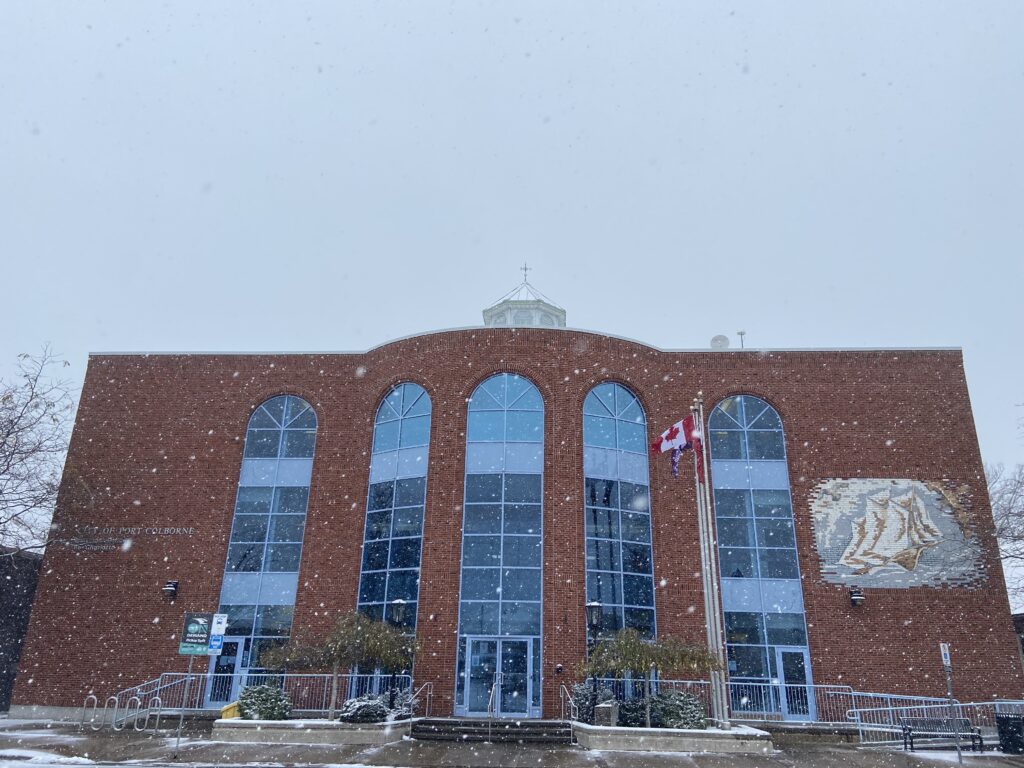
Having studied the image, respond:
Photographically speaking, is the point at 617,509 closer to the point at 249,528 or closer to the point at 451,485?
the point at 451,485

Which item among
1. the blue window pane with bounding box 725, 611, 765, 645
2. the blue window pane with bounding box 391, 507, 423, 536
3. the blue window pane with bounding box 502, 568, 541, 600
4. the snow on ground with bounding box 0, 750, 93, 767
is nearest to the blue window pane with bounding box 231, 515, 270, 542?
the blue window pane with bounding box 391, 507, 423, 536

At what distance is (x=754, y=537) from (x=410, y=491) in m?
10.4

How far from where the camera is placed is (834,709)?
21.2 meters

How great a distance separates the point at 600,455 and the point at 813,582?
7114mm

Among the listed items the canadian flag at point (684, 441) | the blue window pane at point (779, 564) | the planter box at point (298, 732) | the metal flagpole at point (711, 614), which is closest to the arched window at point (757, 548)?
the blue window pane at point (779, 564)

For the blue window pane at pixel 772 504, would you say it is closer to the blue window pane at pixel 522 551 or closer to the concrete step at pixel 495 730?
the blue window pane at pixel 522 551

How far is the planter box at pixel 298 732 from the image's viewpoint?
17344 mm

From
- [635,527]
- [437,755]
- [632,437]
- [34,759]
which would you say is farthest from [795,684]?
[34,759]

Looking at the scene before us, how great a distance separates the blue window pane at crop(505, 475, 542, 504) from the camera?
2264 cm

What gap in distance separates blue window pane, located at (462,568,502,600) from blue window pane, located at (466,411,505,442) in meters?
3.87

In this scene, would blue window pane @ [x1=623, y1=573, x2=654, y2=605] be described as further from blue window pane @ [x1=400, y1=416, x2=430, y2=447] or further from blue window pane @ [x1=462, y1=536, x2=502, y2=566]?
blue window pane @ [x1=400, y1=416, x2=430, y2=447]

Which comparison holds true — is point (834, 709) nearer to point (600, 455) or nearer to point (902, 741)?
point (902, 741)

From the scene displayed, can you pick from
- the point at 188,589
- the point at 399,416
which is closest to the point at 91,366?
the point at 188,589

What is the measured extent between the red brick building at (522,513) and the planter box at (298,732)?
3.28m
